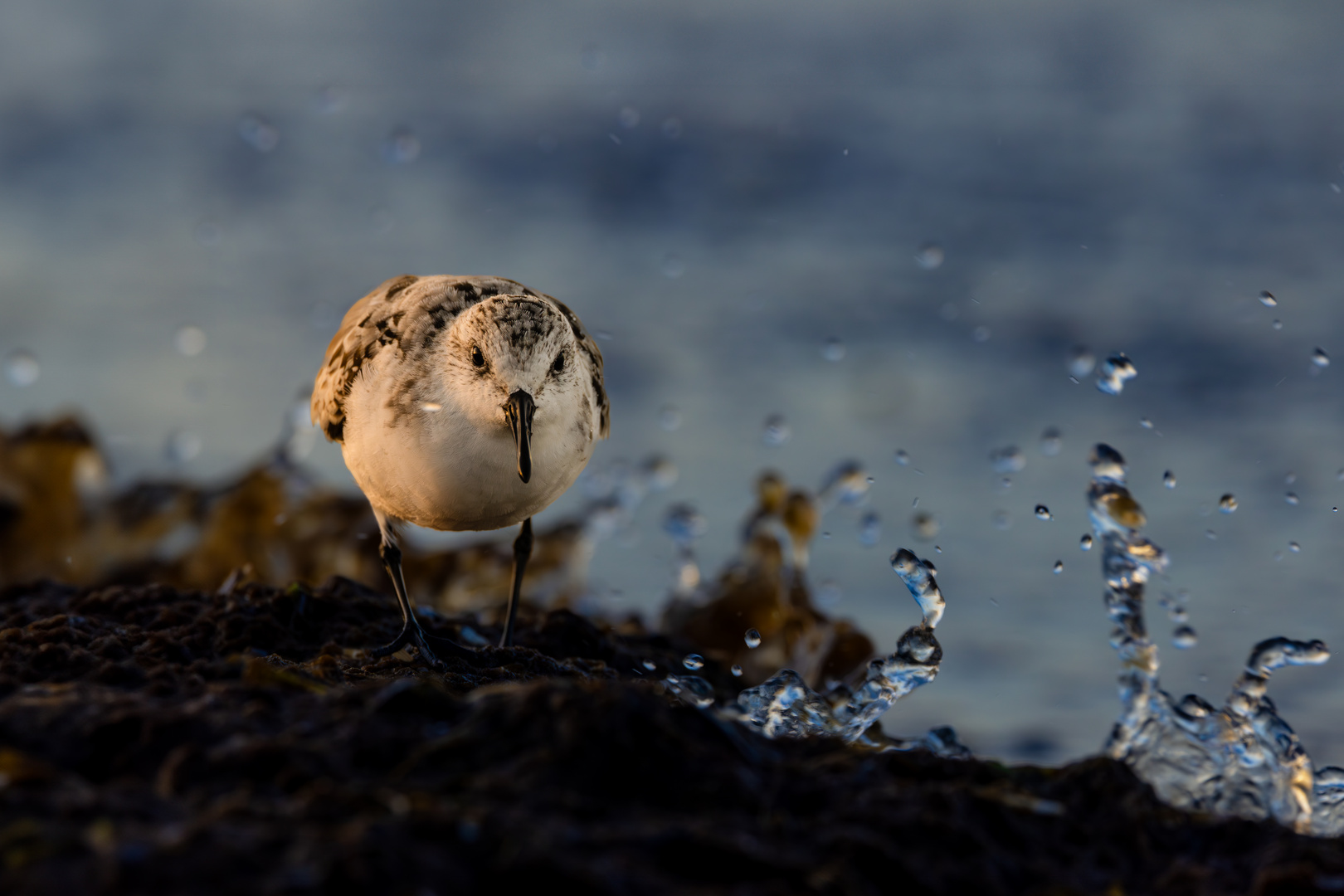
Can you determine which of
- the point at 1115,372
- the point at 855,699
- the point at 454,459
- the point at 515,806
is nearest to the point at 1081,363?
the point at 1115,372

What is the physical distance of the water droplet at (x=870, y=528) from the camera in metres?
7.65

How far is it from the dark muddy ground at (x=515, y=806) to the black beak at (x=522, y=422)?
1.09 m

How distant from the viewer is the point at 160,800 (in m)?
2.16

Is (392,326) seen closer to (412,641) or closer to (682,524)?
(412,641)

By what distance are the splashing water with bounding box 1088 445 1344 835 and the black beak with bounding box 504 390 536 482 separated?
2.13 metres

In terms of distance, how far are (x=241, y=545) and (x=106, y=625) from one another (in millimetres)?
3156

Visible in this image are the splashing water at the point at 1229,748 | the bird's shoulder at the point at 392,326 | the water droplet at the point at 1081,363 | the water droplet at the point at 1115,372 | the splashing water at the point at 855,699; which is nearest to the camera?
the splashing water at the point at 1229,748

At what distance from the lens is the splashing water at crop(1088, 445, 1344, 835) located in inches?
128

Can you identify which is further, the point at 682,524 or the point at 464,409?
the point at 682,524

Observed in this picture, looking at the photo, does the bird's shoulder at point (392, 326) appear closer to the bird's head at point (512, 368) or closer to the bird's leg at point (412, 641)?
the bird's head at point (512, 368)

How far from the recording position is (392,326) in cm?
452

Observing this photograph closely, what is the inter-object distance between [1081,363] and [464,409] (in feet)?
17.2

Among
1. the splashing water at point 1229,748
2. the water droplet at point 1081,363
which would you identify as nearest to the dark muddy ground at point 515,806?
the splashing water at point 1229,748

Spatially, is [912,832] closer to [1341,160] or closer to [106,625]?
[106,625]
